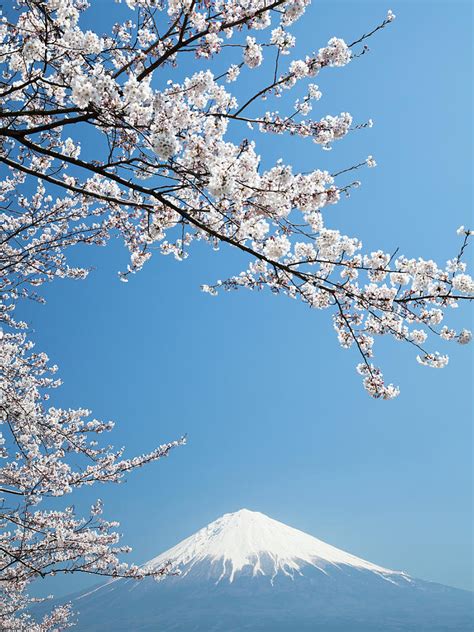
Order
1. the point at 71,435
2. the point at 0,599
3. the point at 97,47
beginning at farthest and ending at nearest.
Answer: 1. the point at 0,599
2. the point at 71,435
3. the point at 97,47

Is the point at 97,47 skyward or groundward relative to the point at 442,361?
skyward

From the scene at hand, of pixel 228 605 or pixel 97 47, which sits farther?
pixel 228 605

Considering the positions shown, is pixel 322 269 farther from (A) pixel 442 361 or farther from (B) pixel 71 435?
(B) pixel 71 435

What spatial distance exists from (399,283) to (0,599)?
492 inches

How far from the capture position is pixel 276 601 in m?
173

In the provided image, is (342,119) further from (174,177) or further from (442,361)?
(442,361)

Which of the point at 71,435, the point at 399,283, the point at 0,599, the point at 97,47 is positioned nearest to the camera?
the point at 97,47

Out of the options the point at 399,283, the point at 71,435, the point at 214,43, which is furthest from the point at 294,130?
the point at 71,435

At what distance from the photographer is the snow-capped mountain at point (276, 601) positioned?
15025 cm

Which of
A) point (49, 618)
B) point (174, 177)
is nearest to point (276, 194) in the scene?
point (174, 177)

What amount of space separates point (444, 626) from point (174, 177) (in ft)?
609

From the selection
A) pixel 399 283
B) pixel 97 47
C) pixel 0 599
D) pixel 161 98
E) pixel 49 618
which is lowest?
pixel 49 618

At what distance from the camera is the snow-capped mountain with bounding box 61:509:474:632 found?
150 m

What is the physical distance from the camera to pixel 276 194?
342 cm
